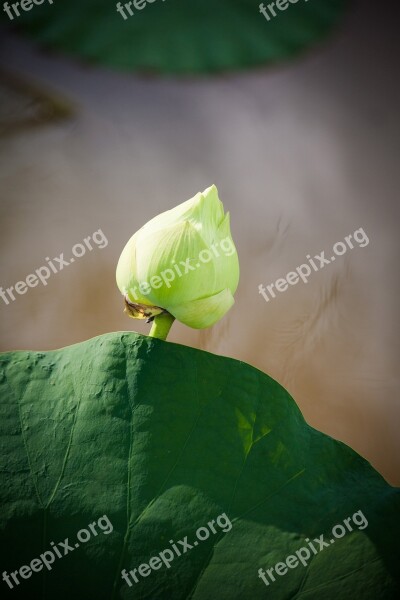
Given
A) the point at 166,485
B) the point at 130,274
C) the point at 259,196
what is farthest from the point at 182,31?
the point at 166,485

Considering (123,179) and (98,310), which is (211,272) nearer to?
(98,310)

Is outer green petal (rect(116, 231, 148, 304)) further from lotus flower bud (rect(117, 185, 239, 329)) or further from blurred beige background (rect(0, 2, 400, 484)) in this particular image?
blurred beige background (rect(0, 2, 400, 484))

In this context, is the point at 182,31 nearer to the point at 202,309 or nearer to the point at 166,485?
the point at 202,309

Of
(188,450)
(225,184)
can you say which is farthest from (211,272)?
(225,184)

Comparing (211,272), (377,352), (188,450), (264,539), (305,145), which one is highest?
(305,145)

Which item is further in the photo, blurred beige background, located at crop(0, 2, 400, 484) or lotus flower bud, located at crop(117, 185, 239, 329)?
blurred beige background, located at crop(0, 2, 400, 484)

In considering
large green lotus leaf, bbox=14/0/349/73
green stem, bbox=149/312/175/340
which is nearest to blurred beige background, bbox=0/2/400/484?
large green lotus leaf, bbox=14/0/349/73
